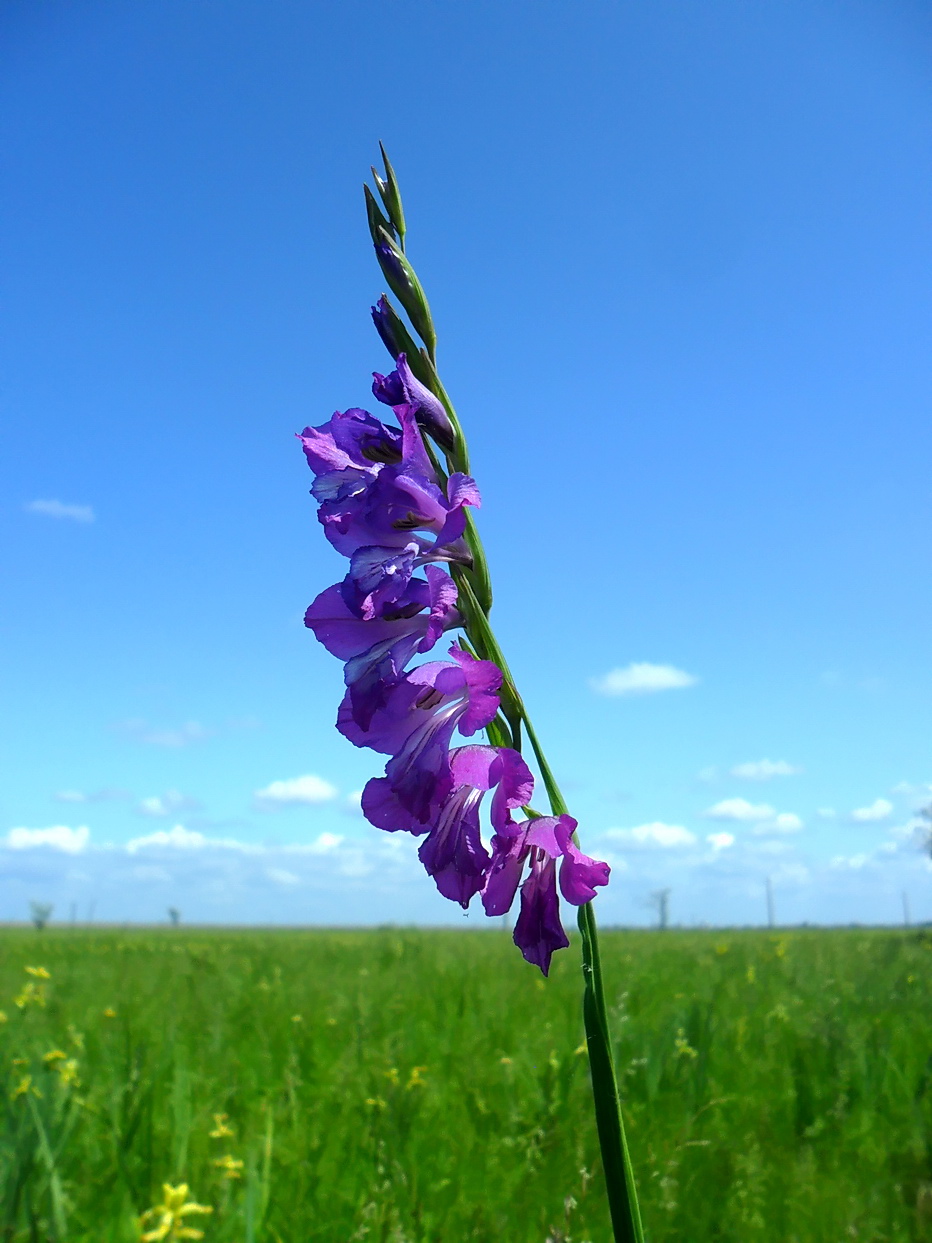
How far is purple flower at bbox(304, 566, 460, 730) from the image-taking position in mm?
1064

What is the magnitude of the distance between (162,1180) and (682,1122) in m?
1.98

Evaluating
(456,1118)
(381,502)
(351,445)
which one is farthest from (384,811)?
(456,1118)

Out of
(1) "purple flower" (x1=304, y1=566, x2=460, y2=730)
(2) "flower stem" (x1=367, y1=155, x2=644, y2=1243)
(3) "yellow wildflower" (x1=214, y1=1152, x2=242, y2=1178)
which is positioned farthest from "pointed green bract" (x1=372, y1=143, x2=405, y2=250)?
(3) "yellow wildflower" (x1=214, y1=1152, x2=242, y2=1178)

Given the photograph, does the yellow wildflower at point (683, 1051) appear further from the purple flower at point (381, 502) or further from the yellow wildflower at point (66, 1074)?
the purple flower at point (381, 502)

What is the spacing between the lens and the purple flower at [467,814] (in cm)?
105

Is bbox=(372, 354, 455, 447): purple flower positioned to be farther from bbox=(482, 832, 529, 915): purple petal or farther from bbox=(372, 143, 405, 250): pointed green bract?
bbox=(482, 832, 529, 915): purple petal

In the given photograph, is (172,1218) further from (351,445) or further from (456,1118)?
(351,445)

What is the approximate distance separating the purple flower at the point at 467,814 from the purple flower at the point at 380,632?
0.13 m

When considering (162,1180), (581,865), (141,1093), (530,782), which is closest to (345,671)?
(530,782)

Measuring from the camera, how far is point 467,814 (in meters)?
1.11

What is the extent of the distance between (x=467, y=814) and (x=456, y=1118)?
124 inches

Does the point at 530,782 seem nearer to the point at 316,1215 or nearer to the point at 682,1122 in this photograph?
the point at 316,1215

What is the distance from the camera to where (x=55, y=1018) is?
221 inches

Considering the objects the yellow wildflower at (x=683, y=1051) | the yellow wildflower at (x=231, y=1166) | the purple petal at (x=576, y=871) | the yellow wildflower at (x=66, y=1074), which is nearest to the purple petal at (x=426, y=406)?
the purple petal at (x=576, y=871)
